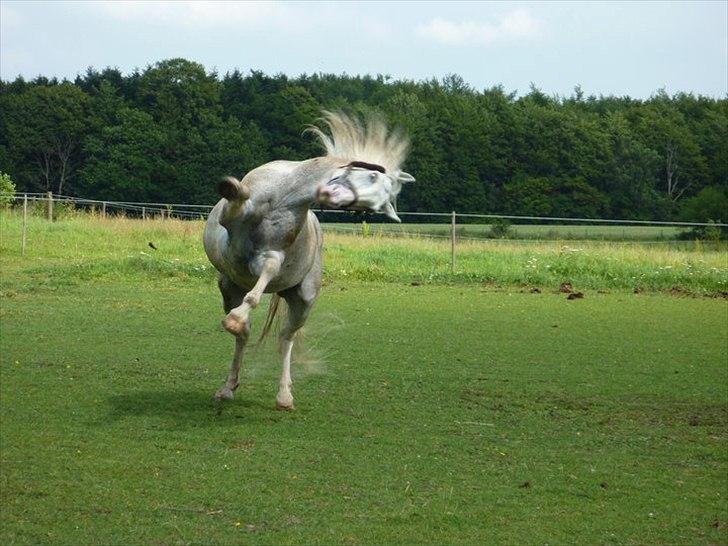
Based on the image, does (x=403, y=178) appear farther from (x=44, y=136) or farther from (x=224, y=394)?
(x=44, y=136)

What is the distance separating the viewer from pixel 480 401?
32.6 feet

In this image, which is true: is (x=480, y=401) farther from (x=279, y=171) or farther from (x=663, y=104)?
(x=663, y=104)

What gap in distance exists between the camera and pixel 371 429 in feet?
28.1

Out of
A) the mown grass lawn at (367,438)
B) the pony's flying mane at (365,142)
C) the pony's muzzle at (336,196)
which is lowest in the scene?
the mown grass lawn at (367,438)

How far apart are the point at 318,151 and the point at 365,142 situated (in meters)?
22.9

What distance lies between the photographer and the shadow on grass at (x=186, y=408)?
869 centimetres

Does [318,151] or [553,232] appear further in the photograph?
[553,232]

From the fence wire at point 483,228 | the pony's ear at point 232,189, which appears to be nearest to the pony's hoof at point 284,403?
the pony's ear at point 232,189

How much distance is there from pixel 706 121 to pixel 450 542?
67223mm

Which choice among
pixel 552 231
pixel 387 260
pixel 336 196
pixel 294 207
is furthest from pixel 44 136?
pixel 336 196

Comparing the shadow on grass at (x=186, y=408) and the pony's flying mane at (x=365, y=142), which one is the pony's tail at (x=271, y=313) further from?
the pony's flying mane at (x=365, y=142)

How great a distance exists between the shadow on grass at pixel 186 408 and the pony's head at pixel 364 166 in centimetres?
250

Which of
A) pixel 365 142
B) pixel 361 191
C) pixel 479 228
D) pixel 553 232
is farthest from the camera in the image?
pixel 479 228

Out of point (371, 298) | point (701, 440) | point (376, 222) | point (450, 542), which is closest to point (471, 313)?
point (371, 298)
